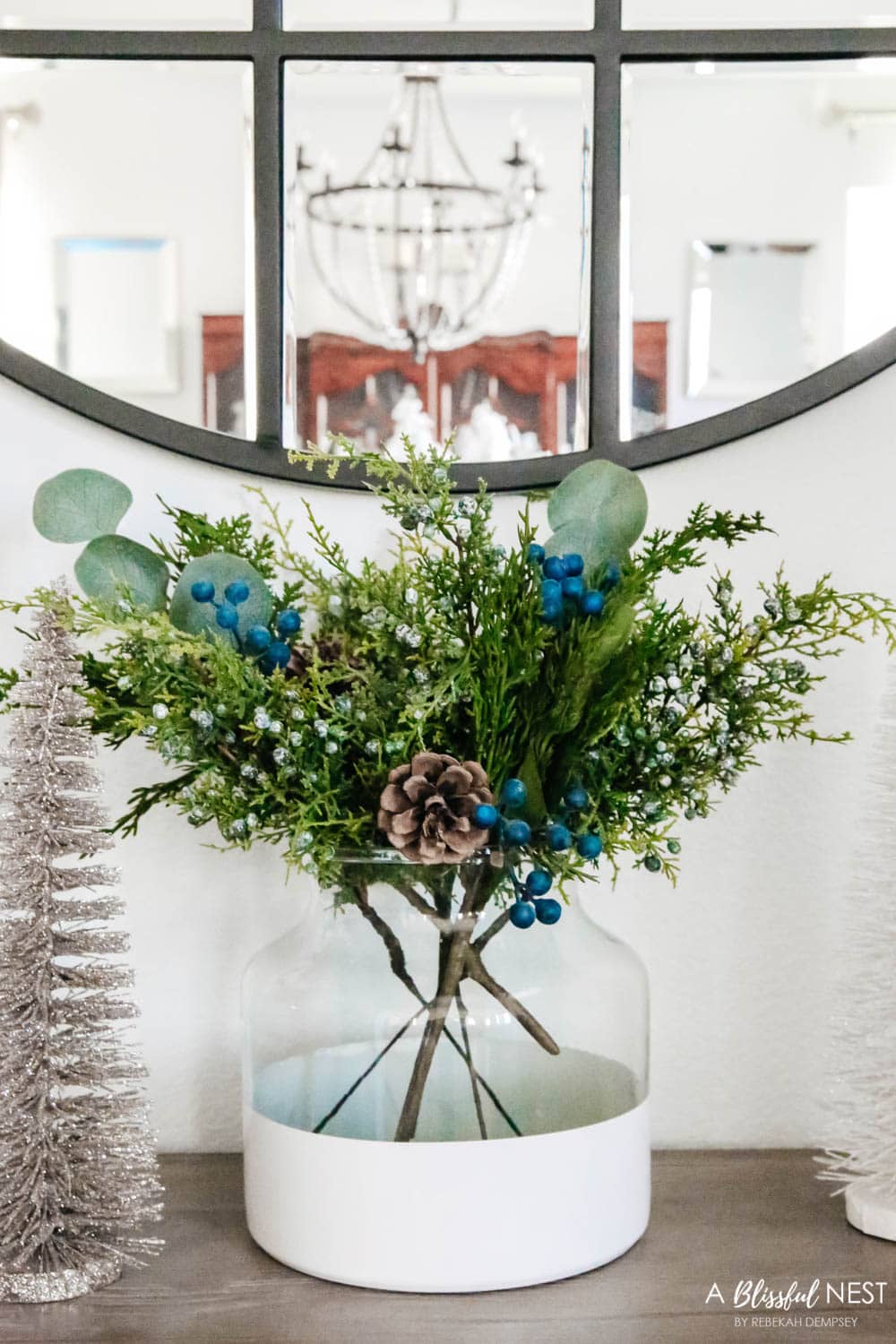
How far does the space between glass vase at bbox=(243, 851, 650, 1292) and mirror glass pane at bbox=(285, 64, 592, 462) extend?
→ 1.23 feet

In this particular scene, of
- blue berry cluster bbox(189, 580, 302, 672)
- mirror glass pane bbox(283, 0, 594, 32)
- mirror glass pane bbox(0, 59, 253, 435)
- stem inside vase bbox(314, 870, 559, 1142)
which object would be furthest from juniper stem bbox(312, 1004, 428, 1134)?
mirror glass pane bbox(283, 0, 594, 32)

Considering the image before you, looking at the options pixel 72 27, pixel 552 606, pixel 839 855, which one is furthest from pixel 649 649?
pixel 72 27

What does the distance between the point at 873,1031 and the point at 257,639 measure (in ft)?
1.49

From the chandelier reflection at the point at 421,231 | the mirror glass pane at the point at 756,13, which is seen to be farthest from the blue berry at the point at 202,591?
the mirror glass pane at the point at 756,13

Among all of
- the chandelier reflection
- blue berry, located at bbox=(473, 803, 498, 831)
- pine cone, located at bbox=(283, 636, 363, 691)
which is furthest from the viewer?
the chandelier reflection

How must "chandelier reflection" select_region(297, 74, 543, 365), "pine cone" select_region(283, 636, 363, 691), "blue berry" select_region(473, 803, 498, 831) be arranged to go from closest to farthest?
"blue berry" select_region(473, 803, 498, 831) → "pine cone" select_region(283, 636, 363, 691) → "chandelier reflection" select_region(297, 74, 543, 365)

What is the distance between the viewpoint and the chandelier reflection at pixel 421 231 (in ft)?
3.04

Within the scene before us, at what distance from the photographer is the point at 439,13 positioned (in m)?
0.94

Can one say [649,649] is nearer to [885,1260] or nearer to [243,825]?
[243,825]

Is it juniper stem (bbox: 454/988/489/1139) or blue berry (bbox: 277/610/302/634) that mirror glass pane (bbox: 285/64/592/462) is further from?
juniper stem (bbox: 454/988/489/1139)

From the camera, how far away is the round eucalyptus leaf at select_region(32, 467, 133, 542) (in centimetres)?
77

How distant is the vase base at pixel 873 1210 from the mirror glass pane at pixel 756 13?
2.65 ft

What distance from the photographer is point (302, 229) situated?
0.94 m

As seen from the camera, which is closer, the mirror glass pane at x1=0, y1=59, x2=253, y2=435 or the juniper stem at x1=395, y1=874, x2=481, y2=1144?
the juniper stem at x1=395, y1=874, x2=481, y2=1144
